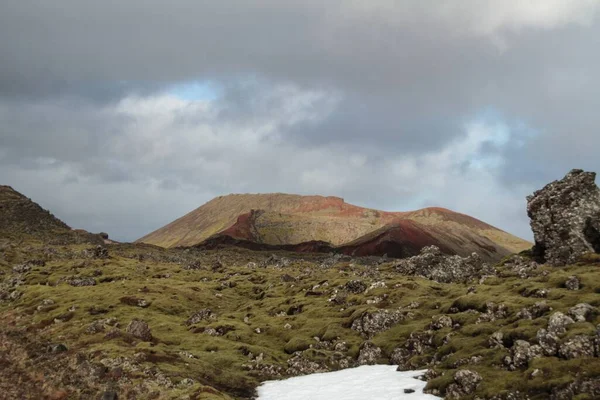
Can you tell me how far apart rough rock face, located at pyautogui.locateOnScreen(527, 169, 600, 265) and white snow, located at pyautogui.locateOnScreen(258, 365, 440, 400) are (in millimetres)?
36064

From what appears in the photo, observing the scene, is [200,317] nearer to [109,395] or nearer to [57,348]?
[57,348]

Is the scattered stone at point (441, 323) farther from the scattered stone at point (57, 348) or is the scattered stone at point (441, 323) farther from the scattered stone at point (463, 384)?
the scattered stone at point (57, 348)

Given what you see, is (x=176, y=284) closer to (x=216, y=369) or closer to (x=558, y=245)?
(x=216, y=369)

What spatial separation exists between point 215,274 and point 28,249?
71.8 meters

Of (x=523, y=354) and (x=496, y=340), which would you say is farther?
(x=496, y=340)

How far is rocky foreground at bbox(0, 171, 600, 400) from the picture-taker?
3378cm

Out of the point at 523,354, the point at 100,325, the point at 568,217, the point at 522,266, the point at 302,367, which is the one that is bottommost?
the point at 302,367

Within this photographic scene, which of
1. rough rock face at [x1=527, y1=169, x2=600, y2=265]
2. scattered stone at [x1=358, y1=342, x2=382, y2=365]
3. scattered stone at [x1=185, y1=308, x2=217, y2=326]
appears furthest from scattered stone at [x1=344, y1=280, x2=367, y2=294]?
rough rock face at [x1=527, y1=169, x2=600, y2=265]

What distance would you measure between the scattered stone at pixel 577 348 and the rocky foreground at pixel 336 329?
75 mm

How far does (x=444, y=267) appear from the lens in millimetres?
82625

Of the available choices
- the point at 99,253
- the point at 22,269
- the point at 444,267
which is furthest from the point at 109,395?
the point at 99,253

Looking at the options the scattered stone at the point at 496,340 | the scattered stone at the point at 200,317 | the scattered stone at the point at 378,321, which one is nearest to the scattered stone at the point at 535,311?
the scattered stone at the point at 496,340

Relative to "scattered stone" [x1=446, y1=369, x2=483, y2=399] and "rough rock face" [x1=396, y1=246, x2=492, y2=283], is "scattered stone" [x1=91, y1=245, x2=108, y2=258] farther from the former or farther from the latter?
"scattered stone" [x1=446, y1=369, x2=483, y2=399]

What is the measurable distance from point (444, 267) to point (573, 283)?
35.2 meters
